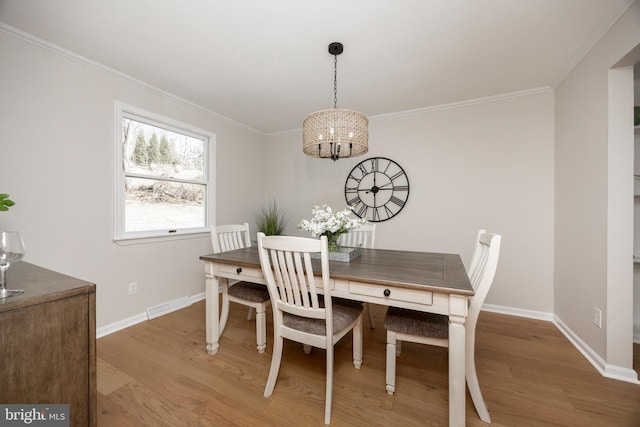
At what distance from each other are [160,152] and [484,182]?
11.8 feet

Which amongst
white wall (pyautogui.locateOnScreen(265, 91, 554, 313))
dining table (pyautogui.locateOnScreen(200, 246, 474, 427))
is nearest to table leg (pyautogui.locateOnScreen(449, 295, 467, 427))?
dining table (pyautogui.locateOnScreen(200, 246, 474, 427))

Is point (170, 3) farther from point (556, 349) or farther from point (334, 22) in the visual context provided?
point (556, 349)

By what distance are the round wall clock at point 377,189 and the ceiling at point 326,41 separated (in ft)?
2.96

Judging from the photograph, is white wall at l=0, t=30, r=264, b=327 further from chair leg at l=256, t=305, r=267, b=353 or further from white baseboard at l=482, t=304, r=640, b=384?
white baseboard at l=482, t=304, r=640, b=384

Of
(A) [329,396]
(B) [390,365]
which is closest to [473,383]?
(B) [390,365]

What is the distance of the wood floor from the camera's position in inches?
55.4

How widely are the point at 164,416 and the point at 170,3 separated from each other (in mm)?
2423

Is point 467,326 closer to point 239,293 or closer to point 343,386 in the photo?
point 343,386

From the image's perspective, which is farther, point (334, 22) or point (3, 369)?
point (334, 22)

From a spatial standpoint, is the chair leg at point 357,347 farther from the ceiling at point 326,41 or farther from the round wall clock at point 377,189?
the ceiling at point 326,41

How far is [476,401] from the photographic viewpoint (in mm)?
1418

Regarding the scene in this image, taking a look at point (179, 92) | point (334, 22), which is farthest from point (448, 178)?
point (179, 92)

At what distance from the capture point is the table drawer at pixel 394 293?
1.34 meters

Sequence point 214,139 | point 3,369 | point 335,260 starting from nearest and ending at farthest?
1. point 3,369
2. point 335,260
3. point 214,139
